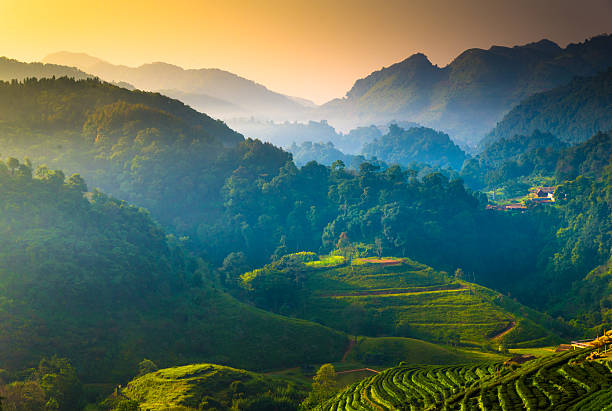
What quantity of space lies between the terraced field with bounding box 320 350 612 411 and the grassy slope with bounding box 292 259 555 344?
26234mm

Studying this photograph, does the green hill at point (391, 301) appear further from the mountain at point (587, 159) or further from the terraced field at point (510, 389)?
the mountain at point (587, 159)

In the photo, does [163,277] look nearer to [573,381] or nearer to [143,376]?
[143,376]

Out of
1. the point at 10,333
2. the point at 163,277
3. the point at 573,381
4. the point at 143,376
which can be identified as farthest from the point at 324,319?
the point at 573,381

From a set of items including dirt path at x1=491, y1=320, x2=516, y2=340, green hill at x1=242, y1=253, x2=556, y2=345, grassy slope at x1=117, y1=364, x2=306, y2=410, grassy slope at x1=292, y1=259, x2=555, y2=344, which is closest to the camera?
grassy slope at x1=117, y1=364, x2=306, y2=410

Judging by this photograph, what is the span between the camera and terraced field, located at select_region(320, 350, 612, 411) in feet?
41.7

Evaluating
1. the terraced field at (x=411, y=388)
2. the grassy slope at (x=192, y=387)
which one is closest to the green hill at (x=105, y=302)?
the grassy slope at (x=192, y=387)

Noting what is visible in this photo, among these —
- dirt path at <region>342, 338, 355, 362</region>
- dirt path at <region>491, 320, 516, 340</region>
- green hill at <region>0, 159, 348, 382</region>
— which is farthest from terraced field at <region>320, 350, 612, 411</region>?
dirt path at <region>491, 320, 516, 340</region>

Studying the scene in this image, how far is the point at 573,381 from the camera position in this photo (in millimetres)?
13391

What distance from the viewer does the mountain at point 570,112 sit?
12256 cm

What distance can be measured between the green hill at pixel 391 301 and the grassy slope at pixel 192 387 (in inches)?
723

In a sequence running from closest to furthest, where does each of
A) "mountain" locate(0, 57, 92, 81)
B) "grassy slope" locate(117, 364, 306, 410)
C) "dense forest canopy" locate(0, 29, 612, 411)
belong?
"grassy slope" locate(117, 364, 306, 410), "dense forest canopy" locate(0, 29, 612, 411), "mountain" locate(0, 57, 92, 81)

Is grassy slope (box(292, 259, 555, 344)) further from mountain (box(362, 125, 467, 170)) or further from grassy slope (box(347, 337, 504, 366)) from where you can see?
mountain (box(362, 125, 467, 170))

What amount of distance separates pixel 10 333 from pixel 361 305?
98.3ft

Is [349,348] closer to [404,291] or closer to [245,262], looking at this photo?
[404,291]
